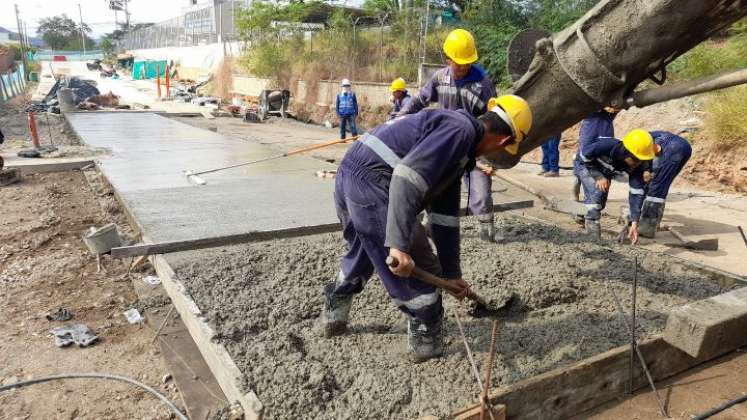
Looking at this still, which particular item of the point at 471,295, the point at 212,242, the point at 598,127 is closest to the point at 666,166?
the point at 598,127

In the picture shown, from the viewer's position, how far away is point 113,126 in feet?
41.4

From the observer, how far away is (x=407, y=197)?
2287 mm

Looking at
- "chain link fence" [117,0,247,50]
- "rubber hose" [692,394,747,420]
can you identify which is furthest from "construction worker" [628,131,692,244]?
"chain link fence" [117,0,247,50]

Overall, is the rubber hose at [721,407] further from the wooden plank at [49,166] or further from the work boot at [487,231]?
the wooden plank at [49,166]

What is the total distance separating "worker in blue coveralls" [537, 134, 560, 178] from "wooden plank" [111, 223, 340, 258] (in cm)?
560

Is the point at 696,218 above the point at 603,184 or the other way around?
the other way around

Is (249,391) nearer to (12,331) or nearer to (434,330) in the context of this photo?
(434,330)

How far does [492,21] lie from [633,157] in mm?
12714

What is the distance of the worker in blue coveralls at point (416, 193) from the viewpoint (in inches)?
90.4

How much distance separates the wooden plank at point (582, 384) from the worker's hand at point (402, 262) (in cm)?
66

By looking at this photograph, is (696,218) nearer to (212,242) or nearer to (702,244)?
(702,244)

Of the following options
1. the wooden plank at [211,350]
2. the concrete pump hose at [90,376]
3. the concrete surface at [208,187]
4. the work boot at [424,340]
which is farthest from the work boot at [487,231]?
the concrete pump hose at [90,376]

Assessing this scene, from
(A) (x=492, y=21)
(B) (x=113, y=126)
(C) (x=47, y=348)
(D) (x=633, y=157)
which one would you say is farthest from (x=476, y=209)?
(A) (x=492, y=21)

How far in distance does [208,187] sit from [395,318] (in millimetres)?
4069
